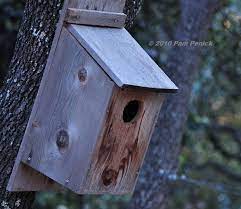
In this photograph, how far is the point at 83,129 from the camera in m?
2.54

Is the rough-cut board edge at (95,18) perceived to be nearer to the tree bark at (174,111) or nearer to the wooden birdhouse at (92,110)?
the wooden birdhouse at (92,110)

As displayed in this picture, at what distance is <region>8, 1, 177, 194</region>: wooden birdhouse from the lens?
2.49 meters

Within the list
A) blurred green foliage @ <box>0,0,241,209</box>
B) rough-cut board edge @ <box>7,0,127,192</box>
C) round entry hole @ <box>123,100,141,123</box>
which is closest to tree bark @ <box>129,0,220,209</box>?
blurred green foliage @ <box>0,0,241,209</box>

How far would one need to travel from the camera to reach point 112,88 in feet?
8.03

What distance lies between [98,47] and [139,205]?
196 centimetres

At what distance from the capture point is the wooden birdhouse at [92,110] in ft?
8.18

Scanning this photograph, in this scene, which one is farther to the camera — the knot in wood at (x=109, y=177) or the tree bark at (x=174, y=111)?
the tree bark at (x=174, y=111)

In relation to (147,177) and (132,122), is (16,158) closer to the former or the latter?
(132,122)

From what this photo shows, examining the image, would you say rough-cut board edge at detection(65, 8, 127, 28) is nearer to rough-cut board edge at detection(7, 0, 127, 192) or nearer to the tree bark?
rough-cut board edge at detection(7, 0, 127, 192)

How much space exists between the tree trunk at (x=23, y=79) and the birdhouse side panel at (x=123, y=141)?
369mm

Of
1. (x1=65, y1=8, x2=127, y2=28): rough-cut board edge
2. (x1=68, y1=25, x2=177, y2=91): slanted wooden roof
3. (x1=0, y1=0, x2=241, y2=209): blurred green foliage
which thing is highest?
(x1=0, y1=0, x2=241, y2=209): blurred green foliage

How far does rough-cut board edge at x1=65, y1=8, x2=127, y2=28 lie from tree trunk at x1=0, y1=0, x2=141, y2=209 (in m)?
0.11

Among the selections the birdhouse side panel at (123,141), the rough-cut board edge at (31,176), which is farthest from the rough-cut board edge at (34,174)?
the birdhouse side panel at (123,141)

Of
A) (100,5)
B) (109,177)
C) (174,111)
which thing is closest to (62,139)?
(109,177)
